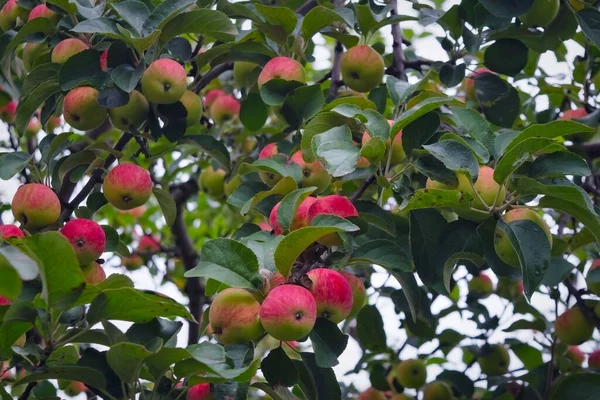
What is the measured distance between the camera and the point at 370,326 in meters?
2.04

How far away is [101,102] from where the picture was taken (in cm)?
152

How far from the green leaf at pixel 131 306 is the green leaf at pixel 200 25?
0.60 meters

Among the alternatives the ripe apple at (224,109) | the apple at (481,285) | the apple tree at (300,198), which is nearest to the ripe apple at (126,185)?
the apple tree at (300,198)

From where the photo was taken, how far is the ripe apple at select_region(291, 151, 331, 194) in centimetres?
146

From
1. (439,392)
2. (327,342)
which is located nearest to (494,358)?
(439,392)

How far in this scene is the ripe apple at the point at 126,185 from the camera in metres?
1.59

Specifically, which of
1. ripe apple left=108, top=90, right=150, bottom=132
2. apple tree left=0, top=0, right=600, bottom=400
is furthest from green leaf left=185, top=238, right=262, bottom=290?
ripe apple left=108, top=90, right=150, bottom=132

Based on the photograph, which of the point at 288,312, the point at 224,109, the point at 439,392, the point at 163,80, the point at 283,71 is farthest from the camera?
the point at 224,109

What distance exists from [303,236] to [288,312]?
0.37 ft

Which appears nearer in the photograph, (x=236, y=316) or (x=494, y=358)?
(x=236, y=316)

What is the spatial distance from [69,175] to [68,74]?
1.10ft

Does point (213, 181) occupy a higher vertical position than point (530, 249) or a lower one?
lower

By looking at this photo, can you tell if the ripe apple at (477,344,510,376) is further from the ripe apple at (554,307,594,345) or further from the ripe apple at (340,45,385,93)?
the ripe apple at (340,45,385,93)

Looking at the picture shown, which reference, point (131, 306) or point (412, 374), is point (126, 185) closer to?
point (131, 306)
